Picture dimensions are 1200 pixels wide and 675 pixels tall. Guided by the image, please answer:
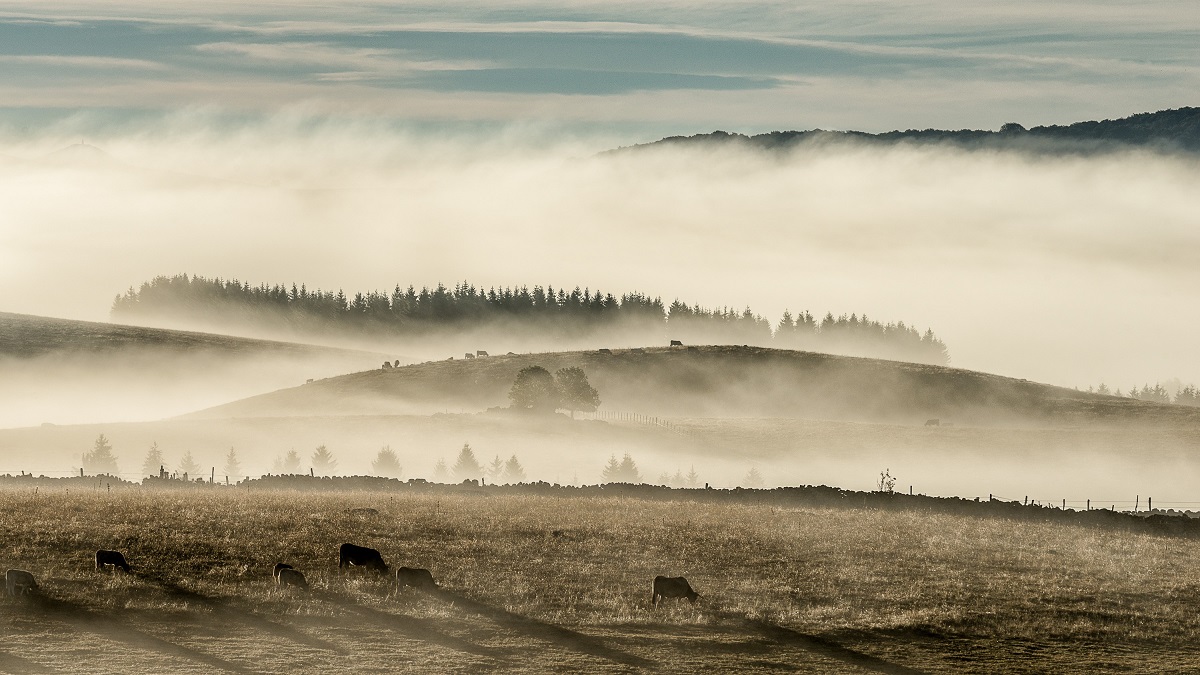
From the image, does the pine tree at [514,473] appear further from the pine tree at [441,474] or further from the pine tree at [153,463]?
the pine tree at [153,463]

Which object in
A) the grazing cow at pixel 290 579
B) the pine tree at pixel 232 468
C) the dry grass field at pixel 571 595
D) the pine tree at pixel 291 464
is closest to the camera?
the dry grass field at pixel 571 595

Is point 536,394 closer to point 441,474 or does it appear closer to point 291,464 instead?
point 441,474

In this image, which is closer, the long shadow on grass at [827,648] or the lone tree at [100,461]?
the long shadow on grass at [827,648]

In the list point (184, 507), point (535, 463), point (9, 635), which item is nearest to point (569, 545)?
point (184, 507)

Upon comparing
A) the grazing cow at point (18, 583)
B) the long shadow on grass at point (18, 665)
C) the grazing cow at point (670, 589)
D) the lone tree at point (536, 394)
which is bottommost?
the long shadow on grass at point (18, 665)

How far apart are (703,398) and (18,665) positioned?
16944 centimetres

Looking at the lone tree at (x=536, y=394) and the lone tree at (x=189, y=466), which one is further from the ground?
the lone tree at (x=536, y=394)

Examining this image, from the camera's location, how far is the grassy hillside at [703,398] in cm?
16488

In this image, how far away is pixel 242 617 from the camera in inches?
1242

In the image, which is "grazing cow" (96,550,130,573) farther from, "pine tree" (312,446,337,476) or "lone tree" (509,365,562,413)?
"lone tree" (509,365,562,413)

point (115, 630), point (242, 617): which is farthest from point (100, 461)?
point (115, 630)

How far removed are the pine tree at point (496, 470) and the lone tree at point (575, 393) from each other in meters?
35.3

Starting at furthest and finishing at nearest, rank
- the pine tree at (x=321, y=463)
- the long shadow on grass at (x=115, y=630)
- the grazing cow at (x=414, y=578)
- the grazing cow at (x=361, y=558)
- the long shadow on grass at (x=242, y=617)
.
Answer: the pine tree at (x=321, y=463), the grazing cow at (x=361, y=558), the grazing cow at (x=414, y=578), the long shadow on grass at (x=242, y=617), the long shadow on grass at (x=115, y=630)

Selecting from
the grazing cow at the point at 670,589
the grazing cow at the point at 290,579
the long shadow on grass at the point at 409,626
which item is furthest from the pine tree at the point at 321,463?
the grazing cow at the point at 670,589
